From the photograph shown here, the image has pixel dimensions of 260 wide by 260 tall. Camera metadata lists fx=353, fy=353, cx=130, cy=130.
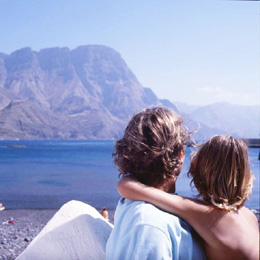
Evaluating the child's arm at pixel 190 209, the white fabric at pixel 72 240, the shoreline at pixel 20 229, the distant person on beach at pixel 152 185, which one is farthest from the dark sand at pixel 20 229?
the child's arm at pixel 190 209

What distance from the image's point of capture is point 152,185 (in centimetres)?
169

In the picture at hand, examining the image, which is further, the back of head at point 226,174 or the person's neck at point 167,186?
the person's neck at point 167,186

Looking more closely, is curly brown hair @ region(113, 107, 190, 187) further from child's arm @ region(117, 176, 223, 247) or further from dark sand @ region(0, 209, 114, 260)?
dark sand @ region(0, 209, 114, 260)

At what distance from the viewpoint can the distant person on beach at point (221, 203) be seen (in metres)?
1.49

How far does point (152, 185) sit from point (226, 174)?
356 mm

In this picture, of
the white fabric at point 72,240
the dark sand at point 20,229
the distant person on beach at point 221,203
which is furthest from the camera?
the dark sand at point 20,229

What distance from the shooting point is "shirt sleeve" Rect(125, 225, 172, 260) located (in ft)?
4.48

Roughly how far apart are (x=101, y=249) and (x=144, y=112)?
0.90 m

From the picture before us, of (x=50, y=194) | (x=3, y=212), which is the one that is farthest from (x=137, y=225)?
(x=50, y=194)

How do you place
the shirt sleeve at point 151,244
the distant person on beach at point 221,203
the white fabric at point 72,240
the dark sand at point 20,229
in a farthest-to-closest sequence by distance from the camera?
1. the dark sand at point 20,229
2. the white fabric at point 72,240
3. the distant person on beach at point 221,203
4. the shirt sleeve at point 151,244

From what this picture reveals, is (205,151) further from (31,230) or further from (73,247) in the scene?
(31,230)

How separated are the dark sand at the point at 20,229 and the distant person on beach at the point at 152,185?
271 inches

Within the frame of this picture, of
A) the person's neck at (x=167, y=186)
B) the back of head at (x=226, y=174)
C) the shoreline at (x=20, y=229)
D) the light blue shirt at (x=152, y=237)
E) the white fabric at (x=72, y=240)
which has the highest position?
the back of head at (x=226, y=174)

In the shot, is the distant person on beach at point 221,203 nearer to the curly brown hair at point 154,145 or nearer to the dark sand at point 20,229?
the curly brown hair at point 154,145
